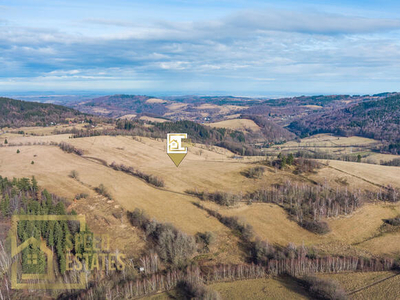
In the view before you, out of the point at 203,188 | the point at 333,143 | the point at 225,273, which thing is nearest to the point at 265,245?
the point at 225,273

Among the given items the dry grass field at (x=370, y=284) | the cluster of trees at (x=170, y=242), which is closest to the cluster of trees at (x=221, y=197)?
Answer: the cluster of trees at (x=170, y=242)

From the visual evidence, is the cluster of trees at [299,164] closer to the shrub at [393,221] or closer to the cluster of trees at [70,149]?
the shrub at [393,221]

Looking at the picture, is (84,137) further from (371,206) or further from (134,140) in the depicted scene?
(371,206)

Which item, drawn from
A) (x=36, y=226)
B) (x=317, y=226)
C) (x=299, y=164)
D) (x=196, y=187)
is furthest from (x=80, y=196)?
(x=299, y=164)

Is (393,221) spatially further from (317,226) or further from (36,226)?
(36,226)

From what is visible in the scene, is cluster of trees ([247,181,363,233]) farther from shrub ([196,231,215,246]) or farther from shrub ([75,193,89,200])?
shrub ([75,193,89,200])
